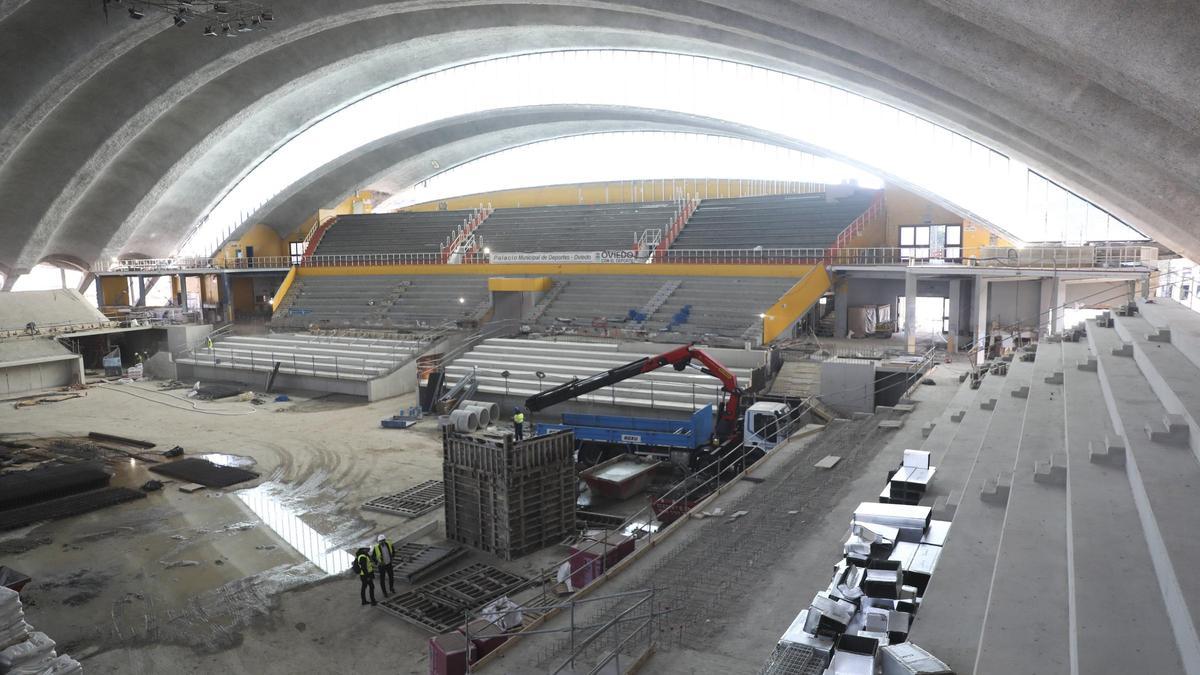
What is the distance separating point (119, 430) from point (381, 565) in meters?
13.7

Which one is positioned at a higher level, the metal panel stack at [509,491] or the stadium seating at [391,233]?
the stadium seating at [391,233]

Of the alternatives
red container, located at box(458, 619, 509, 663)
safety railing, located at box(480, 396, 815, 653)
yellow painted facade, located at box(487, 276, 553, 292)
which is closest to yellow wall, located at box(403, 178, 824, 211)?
yellow painted facade, located at box(487, 276, 553, 292)

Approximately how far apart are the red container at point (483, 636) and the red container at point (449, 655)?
10 centimetres

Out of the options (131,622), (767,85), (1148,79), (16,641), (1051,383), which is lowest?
(131,622)

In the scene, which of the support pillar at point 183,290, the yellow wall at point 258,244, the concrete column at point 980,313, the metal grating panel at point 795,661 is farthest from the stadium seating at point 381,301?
the metal grating panel at point 795,661

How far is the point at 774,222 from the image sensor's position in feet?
98.1

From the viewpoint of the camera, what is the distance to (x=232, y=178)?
37125mm

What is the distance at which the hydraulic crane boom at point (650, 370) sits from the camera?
15164mm

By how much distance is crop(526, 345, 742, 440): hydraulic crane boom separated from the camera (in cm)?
1516

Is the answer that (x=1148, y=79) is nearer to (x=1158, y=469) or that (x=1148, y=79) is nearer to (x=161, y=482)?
(x=1158, y=469)

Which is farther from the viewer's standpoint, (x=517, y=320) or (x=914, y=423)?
(x=517, y=320)

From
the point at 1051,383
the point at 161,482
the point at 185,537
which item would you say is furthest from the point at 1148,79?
the point at 161,482

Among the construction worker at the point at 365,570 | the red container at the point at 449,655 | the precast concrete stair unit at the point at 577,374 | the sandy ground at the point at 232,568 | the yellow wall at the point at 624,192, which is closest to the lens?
the red container at the point at 449,655

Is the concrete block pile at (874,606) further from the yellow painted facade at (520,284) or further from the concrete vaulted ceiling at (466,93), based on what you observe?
the yellow painted facade at (520,284)
